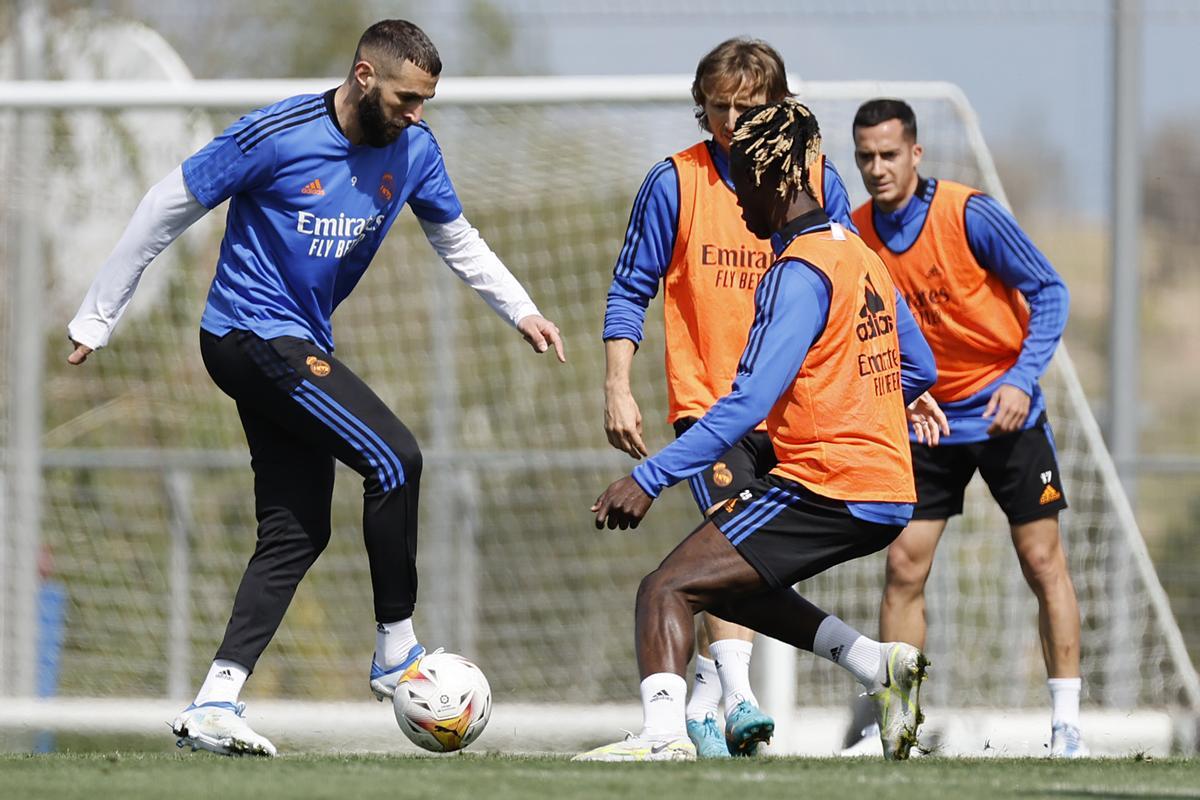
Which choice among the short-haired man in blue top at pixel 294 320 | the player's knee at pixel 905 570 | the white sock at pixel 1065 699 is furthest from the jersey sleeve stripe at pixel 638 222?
the white sock at pixel 1065 699

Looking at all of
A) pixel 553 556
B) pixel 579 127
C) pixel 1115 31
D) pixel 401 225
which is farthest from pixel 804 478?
pixel 401 225

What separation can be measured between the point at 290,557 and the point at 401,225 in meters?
7.56

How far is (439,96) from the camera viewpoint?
8789mm

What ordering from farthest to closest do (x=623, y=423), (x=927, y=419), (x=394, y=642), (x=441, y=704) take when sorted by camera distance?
(x=927, y=419) → (x=623, y=423) → (x=394, y=642) → (x=441, y=704)

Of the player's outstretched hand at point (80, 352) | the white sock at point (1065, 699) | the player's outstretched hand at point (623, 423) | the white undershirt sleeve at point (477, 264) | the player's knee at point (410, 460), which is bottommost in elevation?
the white sock at point (1065, 699)

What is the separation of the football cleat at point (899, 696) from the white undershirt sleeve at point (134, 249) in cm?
239

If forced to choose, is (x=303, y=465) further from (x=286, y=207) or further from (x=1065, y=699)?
(x=1065, y=699)

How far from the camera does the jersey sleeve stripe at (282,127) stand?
5.40m

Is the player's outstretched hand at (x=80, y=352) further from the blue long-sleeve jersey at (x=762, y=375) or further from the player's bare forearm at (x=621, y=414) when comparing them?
the blue long-sleeve jersey at (x=762, y=375)

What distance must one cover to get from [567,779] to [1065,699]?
277cm

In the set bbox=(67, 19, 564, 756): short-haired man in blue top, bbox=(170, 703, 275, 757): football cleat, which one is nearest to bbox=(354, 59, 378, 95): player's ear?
bbox=(67, 19, 564, 756): short-haired man in blue top

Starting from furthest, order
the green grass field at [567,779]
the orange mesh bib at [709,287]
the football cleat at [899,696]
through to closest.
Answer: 1. the orange mesh bib at [709,287]
2. the football cleat at [899,696]
3. the green grass field at [567,779]

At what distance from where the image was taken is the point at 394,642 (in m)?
5.62

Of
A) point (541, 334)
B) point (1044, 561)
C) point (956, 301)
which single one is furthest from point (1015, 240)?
point (541, 334)
